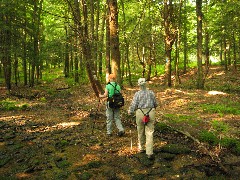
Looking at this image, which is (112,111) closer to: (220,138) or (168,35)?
(220,138)

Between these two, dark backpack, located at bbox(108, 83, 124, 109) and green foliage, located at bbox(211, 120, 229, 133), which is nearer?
dark backpack, located at bbox(108, 83, 124, 109)

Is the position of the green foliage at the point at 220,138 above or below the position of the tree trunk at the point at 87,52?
below

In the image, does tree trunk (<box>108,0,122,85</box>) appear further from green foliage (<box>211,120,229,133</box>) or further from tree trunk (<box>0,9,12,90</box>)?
tree trunk (<box>0,9,12,90</box>)

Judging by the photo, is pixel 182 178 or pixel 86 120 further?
pixel 86 120

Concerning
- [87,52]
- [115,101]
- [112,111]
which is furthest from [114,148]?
[87,52]

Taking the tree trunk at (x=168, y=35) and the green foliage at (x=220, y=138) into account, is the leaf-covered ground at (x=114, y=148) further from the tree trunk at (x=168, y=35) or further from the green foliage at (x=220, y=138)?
the tree trunk at (x=168, y=35)

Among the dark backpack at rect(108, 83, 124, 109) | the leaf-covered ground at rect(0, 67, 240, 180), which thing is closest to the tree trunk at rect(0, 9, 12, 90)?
the leaf-covered ground at rect(0, 67, 240, 180)

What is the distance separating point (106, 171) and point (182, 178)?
81.2 inches

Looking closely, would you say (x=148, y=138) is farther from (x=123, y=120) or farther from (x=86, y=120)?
(x=86, y=120)

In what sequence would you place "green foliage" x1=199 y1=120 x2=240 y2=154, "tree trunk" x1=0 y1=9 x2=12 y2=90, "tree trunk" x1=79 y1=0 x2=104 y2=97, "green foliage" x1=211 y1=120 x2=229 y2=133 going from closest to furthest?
"green foliage" x1=199 y1=120 x2=240 y2=154, "green foliage" x1=211 y1=120 x2=229 y2=133, "tree trunk" x1=79 y1=0 x2=104 y2=97, "tree trunk" x1=0 y1=9 x2=12 y2=90

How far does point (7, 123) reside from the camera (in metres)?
12.1

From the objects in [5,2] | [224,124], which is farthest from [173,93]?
[5,2]

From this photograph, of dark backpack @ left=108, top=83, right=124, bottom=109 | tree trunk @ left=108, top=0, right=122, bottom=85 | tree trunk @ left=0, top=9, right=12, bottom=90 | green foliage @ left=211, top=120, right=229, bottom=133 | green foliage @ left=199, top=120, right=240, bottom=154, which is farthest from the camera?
tree trunk @ left=0, top=9, right=12, bottom=90

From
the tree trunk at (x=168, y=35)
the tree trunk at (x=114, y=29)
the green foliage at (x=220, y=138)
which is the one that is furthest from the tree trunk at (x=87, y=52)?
the tree trunk at (x=168, y=35)
